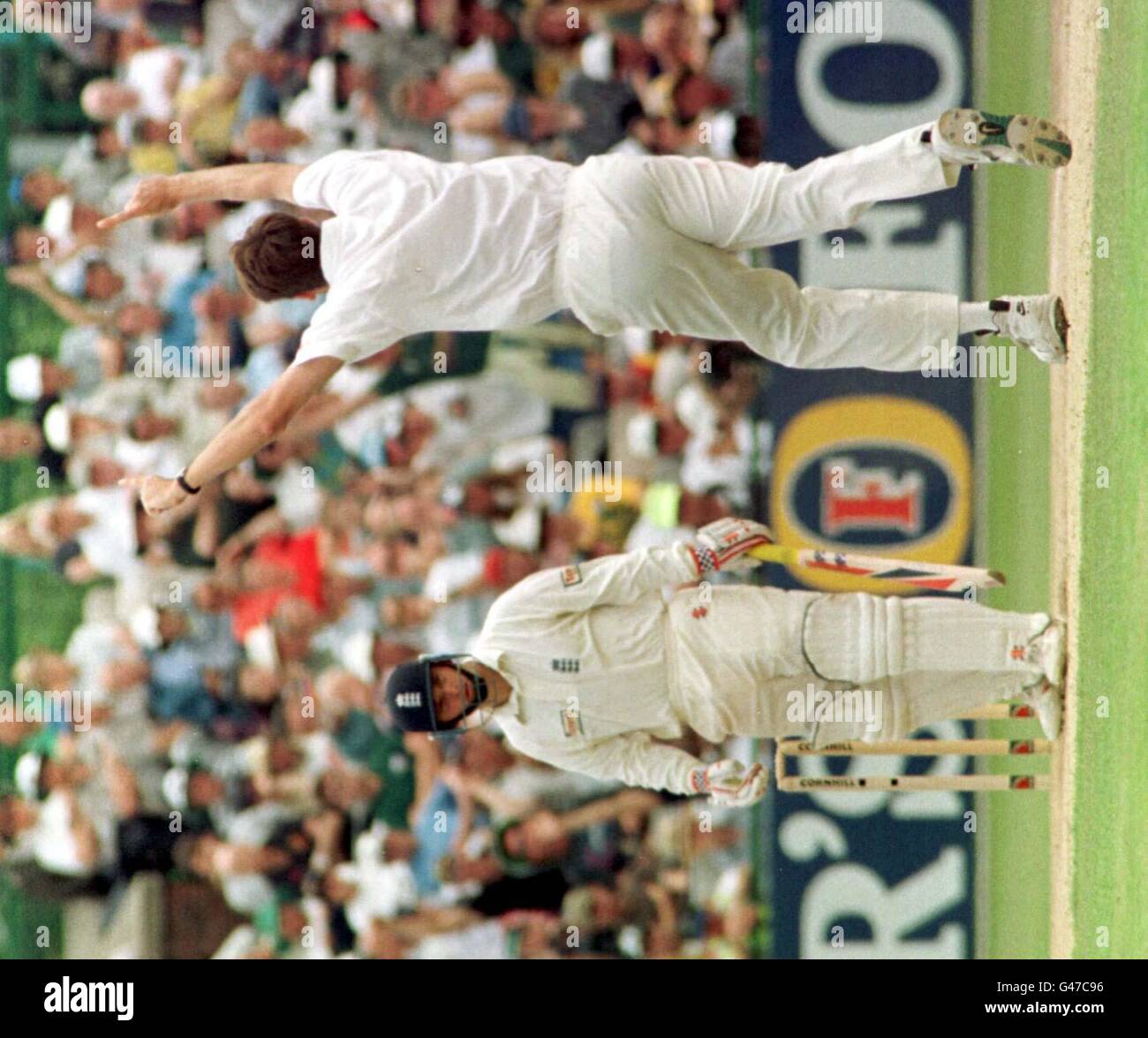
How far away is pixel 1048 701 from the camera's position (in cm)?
436

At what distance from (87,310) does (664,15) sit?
7.28 ft

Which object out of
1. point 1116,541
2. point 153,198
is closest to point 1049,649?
point 1116,541

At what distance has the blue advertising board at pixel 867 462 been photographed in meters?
5.11

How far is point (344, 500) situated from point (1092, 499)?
8.02 feet

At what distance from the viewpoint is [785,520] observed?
532cm

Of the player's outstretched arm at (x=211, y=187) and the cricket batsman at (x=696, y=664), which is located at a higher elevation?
the player's outstretched arm at (x=211, y=187)

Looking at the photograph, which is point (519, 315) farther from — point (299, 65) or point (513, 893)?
point (513, 893)

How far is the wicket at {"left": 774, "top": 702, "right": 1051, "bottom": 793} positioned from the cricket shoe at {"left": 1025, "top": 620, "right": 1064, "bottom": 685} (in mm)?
480

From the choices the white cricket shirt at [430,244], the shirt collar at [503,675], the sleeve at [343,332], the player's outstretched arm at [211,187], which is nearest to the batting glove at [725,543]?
the shirt collar at [503,675]

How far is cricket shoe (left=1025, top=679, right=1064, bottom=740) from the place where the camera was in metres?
4.36

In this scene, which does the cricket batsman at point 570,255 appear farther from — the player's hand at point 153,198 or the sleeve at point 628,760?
the sleeve at point 628,760

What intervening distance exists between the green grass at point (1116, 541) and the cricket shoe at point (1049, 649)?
0.19 ft

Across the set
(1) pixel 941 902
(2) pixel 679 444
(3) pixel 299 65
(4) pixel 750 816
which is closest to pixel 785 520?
(2) pixel 679 444
